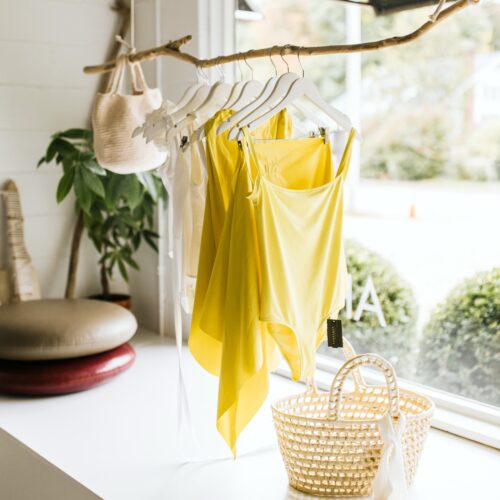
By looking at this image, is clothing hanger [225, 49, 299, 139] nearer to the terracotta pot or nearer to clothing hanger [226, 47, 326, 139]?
clothing hanger [226, 47, 326, 139]

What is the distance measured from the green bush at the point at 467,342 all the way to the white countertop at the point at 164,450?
236mm

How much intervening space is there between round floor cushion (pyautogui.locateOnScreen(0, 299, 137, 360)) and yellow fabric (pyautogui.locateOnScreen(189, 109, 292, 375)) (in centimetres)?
74

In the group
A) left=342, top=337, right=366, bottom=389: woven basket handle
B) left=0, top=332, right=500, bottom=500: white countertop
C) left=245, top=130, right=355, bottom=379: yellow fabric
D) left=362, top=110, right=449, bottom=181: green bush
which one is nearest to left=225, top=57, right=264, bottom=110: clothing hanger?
Result: left=245, top=130, right=355, bottom=379: yellow fabric

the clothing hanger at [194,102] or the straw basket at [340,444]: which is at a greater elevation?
the clothing hanger at [194,102]

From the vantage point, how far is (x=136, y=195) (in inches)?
115

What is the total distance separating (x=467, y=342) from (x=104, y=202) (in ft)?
4.95

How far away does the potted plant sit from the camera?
2.87m

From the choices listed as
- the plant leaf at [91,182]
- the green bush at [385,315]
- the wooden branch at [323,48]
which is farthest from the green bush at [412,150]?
the plant leaf at [91,182]

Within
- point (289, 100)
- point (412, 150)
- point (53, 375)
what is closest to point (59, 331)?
point (53, 375)

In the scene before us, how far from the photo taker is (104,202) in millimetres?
3064

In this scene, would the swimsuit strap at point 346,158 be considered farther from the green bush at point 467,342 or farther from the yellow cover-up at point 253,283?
the green bush at point 467,342

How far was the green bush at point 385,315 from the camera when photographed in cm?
260

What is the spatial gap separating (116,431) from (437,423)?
97cm

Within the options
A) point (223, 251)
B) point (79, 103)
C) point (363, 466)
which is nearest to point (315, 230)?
point (223, 251)
